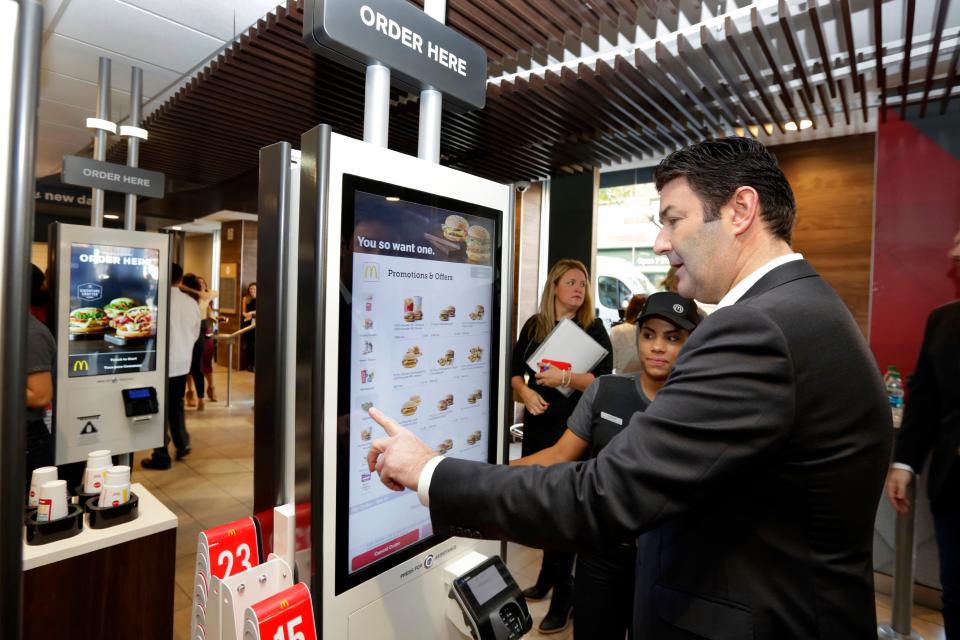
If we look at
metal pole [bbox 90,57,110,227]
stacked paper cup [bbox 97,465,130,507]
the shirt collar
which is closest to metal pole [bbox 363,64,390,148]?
the shirt collar

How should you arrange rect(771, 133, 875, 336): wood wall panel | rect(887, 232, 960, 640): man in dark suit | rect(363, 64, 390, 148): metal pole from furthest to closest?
rect(771, 133, 875, 336): wood wall panel < rect(887, 232, 960, 640): man in dark suit < rect(363, 64, 390, 148): metal pole

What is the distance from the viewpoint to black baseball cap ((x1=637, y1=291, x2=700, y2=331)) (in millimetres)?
1874

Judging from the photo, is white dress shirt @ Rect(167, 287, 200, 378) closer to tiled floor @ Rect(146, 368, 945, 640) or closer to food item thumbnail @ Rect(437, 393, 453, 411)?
tiled floor @ Rect(146, 368, 945, 640)

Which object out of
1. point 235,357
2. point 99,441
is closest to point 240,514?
point 99,441

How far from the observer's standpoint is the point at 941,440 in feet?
7.28

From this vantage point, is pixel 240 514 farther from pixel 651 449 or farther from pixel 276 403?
pixel 651 449

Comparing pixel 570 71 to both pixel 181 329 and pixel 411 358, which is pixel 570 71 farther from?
pixel 181 329

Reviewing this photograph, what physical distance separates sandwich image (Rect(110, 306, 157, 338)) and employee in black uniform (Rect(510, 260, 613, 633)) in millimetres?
2515

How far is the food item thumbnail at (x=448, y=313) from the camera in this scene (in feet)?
5.06

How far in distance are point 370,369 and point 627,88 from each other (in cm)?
318

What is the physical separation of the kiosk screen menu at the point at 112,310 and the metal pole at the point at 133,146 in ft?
1.09

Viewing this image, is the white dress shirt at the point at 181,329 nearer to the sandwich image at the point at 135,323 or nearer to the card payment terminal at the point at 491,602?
the sandwich image at the point at 135,323

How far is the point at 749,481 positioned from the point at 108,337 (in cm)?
384

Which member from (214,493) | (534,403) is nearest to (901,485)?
(534,403)
